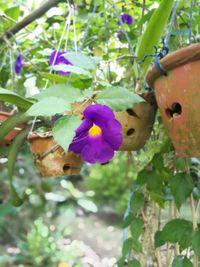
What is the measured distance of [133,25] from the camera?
1235 mm

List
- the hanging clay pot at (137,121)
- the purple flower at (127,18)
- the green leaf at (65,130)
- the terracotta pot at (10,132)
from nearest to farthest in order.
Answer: the green leaf at (65,130)
the hanging clay pot at (137,121)
the terracotta pot at (10,132)
the purple flower at (127,18)

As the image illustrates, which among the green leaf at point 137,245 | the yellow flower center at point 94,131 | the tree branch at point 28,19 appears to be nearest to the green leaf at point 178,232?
the green leaf at point 137,245

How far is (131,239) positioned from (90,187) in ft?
13.2

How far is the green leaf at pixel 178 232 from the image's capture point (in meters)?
0.79

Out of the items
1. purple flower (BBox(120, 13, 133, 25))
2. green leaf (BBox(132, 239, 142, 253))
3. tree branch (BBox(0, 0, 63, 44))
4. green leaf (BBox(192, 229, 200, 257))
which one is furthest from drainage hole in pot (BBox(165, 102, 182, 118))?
tree branch (BBox(0, 0, 63, 44))

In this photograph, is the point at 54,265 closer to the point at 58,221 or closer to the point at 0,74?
the point at 58,221

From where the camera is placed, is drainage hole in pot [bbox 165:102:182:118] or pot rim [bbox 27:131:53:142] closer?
drainage hole in pot [bbox 165:102:182:118]

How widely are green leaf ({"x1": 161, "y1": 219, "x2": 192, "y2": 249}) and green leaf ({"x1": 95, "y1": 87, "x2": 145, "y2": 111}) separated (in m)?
0.31

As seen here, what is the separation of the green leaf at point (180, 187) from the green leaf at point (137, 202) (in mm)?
122

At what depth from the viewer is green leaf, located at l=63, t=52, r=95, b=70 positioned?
0.63m

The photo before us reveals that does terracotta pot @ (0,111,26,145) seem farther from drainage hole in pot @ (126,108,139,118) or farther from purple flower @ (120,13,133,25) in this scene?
purple flower @ (120,13,133,25)

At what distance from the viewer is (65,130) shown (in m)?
0.55

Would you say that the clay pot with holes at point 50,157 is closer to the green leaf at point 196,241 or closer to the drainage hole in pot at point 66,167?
the drainage hole in pot at point 66,167

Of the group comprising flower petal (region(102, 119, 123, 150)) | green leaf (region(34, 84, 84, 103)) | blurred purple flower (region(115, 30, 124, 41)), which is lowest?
flower petal (region(102, 119, 123, 150))
